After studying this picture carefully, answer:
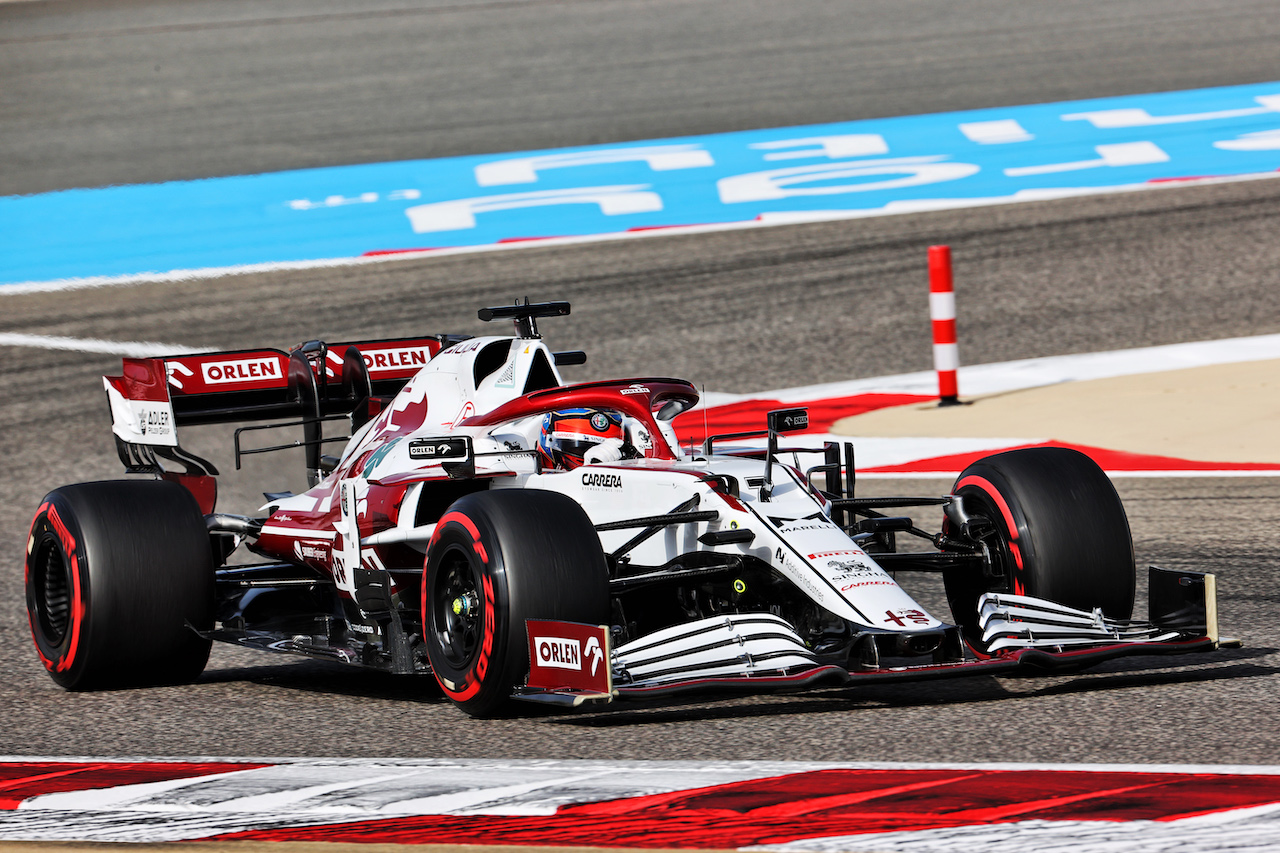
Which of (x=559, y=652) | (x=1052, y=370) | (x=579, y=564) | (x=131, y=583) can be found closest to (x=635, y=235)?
(x=1052, y=370)

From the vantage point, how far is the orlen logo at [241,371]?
8.48 m

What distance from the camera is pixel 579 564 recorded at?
575cm

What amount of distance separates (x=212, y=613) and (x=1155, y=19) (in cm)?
2003

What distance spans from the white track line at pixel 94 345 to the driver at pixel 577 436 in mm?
9078

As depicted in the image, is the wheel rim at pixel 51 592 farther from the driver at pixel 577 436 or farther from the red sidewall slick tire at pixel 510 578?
the red sidewall slick tire at pixel 510 578

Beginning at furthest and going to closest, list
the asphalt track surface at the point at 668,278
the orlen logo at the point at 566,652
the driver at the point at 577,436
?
the driver at the point at 577,436 < the asphalt track surface at the point at 668,278 < the orlen logo at the point at 566,652

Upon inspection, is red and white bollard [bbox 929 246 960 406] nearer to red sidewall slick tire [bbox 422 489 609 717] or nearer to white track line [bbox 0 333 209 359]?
white track line [bbox 0 333 209 359]

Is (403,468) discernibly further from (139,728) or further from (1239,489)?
(1239,489)

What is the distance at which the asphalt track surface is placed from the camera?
591cm

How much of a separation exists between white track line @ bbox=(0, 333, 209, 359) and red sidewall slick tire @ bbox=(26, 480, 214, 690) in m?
8.53

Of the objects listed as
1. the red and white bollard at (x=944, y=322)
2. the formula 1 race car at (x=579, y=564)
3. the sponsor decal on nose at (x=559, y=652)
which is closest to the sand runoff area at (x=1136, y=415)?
the red and white bollard at (x=944, y=322)

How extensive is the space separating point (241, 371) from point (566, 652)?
3.54 m

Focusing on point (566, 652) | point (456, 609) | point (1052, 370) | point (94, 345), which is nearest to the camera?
point (566, 652)

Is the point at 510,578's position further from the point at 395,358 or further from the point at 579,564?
the point at 395,358
